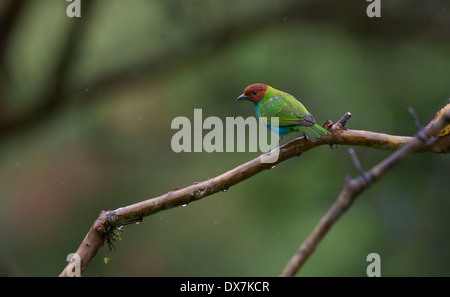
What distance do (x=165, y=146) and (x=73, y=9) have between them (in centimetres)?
243

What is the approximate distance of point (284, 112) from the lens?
3.48m

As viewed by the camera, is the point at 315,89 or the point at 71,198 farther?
the point at 71,198

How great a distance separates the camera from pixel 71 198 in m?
7.57

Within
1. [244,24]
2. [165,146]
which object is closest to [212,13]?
[244,24]

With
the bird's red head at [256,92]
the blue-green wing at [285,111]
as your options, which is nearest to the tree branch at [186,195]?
the blue-green wing at [285,111]

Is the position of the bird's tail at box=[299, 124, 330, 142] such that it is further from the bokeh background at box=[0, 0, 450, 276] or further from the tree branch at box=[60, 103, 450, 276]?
the bokeh background at box=[0, 0, 450, 276]

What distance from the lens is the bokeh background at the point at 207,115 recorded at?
6238 millimetres

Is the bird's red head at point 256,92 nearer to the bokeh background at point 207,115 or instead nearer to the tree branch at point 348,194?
the tree branch at point 348,194

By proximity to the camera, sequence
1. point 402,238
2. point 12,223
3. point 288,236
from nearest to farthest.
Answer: point 402,238 < point 288,236 < point 12,223

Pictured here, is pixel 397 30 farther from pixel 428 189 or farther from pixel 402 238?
pixel 402 238

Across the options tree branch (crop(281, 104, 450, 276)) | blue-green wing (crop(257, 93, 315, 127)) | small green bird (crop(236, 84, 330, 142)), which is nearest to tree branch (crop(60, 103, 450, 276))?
small green bird (crop(236, 84, 330, 142))

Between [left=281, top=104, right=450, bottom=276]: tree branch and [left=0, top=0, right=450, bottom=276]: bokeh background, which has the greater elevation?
[left=0, top=0, right=450, bottom=276]: bokeh background

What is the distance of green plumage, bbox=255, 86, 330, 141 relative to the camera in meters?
3.23

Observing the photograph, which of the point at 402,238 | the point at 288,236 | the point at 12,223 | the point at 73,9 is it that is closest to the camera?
the point at 73,9
